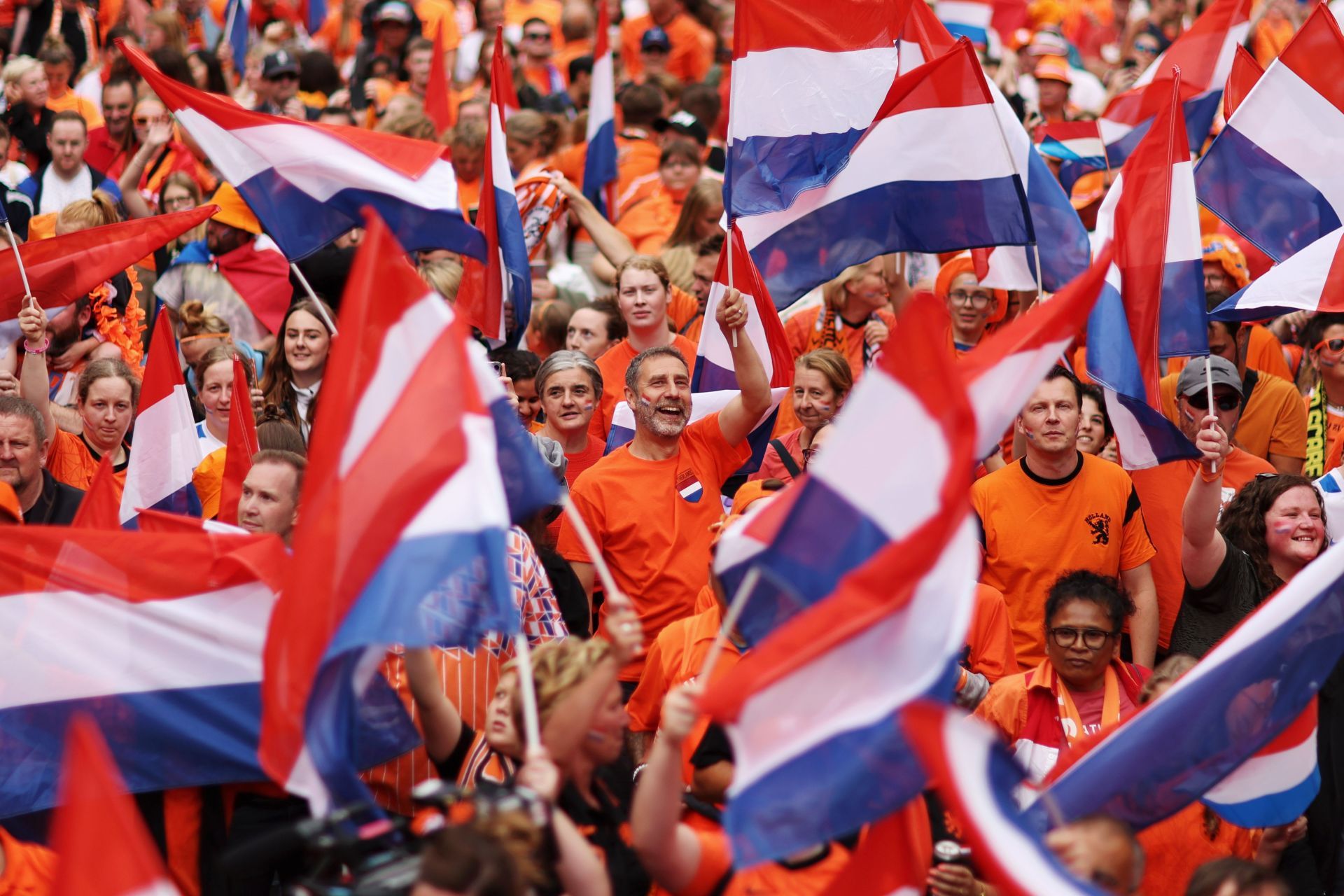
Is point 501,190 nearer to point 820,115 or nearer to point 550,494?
point 820,115

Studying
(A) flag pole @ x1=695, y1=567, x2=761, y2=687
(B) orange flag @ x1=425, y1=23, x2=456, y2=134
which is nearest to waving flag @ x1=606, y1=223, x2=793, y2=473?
(A) flag pole @ x1=695, y1=567, x2=761, y2=687

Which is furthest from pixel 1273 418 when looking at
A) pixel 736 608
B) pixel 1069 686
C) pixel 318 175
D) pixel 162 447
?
pixel 162 447

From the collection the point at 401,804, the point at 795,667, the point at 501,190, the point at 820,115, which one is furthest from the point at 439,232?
the point at 795,667

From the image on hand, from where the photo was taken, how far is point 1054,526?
246 inches

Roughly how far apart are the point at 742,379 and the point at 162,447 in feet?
7.10

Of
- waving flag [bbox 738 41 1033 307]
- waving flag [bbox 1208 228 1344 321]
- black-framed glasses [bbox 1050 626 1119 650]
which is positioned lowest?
black-framed glasses [bbox 1050 626 1119 650]

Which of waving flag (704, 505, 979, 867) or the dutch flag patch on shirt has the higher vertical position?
waving flag (704, 505, 979, 867)

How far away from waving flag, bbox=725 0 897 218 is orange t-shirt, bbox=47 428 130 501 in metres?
2.68

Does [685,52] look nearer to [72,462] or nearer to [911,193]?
[911,193]

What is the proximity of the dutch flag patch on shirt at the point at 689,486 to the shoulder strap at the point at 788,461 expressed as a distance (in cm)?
33

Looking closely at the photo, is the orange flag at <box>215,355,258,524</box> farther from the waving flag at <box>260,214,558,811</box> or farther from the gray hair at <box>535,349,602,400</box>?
the waving flag at <box>260,214,558,811</box>

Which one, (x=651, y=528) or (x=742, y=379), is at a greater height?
(x=742, y=379)

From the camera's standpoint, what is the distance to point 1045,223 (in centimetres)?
705

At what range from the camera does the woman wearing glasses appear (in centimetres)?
825
